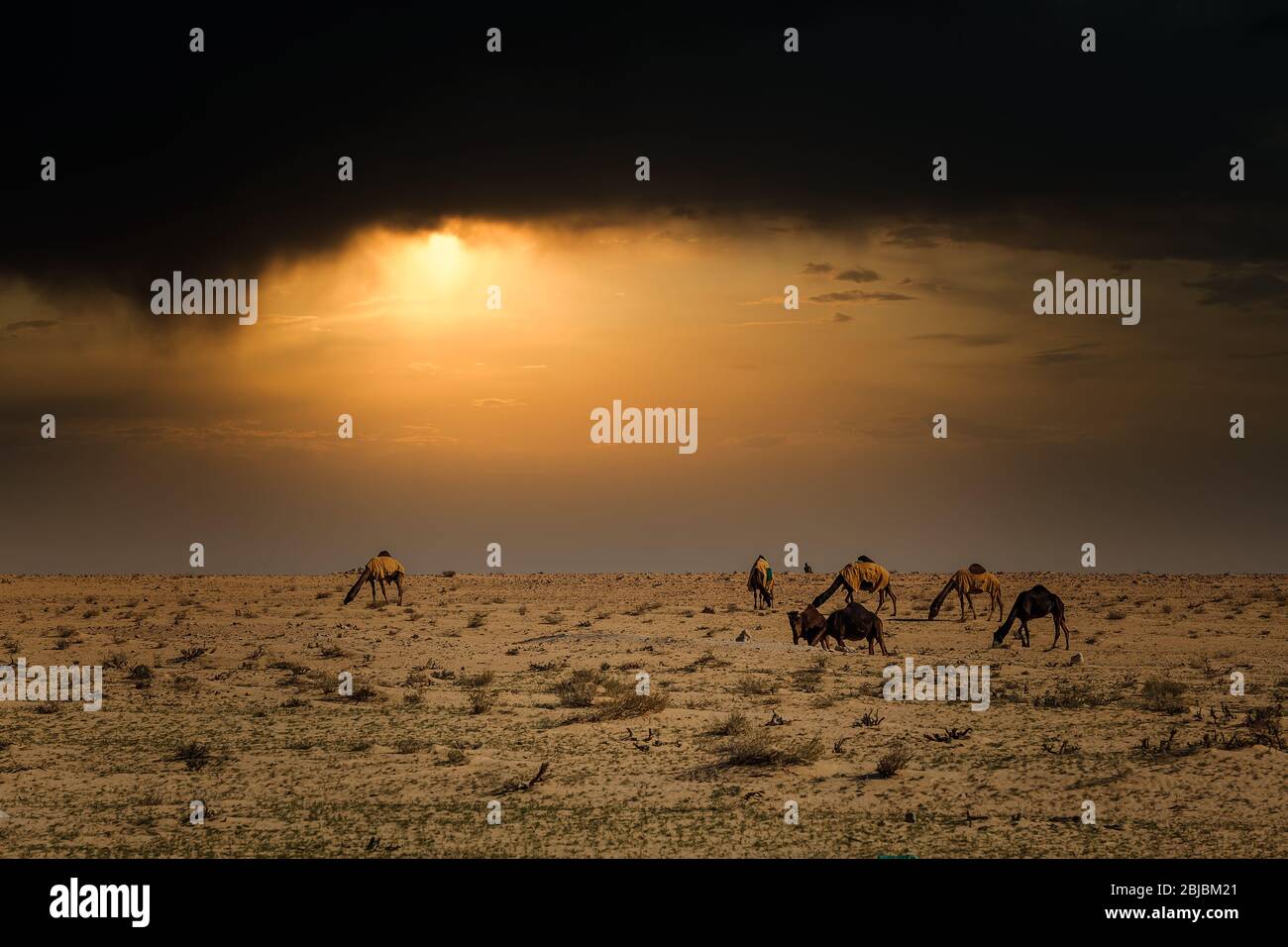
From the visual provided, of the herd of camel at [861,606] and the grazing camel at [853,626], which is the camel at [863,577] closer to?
the herd of camel at [861,606]

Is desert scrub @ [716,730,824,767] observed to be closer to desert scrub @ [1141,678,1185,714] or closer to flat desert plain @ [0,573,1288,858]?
flat desert plain @ [0,573,1288,858]

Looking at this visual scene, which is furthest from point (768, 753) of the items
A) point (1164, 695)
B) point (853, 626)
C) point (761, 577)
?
point (761, 577)

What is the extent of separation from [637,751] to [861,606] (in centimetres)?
1325

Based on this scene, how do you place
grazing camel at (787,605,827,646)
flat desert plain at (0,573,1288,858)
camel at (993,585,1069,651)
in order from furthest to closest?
camel at (993,585,1069,651) → grazing camel at (787,605,827,646) → flat desert plain at (0,573,1288,858)

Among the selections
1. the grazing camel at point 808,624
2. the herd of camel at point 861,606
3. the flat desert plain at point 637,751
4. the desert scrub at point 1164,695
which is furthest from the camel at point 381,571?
the desert scrub at point 1164,695

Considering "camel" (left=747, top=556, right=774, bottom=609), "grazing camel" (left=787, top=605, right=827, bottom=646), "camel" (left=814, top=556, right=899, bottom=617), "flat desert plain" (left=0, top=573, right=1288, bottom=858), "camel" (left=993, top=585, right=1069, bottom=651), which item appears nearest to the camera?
"flat desert plain" (left=0, top=573, right=1288, bottom=858)

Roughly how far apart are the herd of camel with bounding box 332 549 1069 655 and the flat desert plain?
72 centimetres

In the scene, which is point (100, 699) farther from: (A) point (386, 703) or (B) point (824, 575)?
(B) point (824, 575)

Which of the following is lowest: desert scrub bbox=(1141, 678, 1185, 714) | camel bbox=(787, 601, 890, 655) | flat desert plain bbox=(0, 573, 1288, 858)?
flat desert plain bbox=(0, 573, 1288, 858)

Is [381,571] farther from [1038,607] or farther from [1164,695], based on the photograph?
[1164,695]

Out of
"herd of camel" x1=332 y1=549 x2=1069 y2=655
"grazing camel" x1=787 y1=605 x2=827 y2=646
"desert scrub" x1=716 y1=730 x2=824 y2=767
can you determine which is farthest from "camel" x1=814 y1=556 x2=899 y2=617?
"desert scrub" x1=716 y1=730 x2=824 y2=767

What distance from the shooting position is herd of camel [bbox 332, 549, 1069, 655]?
30.6 metres

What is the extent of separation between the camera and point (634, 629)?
40531 millimetres
